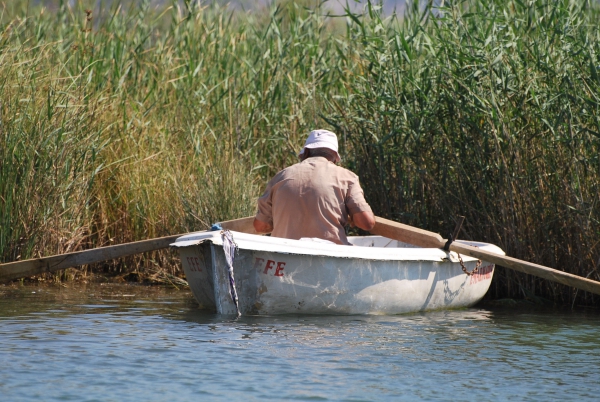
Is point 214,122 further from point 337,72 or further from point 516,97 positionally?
point 516,97

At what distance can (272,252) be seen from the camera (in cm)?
665

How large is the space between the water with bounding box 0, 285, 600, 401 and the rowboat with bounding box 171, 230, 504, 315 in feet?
0.42

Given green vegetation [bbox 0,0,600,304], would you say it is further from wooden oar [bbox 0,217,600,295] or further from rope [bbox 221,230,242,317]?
rope [bbox 221,230,242,317]

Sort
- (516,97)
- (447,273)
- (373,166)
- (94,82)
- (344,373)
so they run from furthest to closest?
(94,82), (373,166), (516,97), (447,273), (344,373)

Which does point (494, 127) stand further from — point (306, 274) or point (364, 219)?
point (306, 274)

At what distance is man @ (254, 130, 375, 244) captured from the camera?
23.8 ft

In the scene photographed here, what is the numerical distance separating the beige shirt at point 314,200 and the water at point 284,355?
691 millimetres

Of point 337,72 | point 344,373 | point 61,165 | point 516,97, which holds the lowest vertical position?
point 344,373

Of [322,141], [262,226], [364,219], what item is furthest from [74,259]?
[364,219]

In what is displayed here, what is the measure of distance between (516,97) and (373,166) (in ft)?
5.16

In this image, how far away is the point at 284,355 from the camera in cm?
576

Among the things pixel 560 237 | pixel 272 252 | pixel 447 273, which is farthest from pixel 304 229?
pixel 560 237

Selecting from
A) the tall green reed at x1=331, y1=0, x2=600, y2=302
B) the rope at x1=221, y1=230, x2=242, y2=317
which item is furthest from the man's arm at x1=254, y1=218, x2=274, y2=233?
the tall green reed at x1=331, y1=0, x2=600, y2=302

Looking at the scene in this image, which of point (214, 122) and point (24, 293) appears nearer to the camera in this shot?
point (24, 293)
